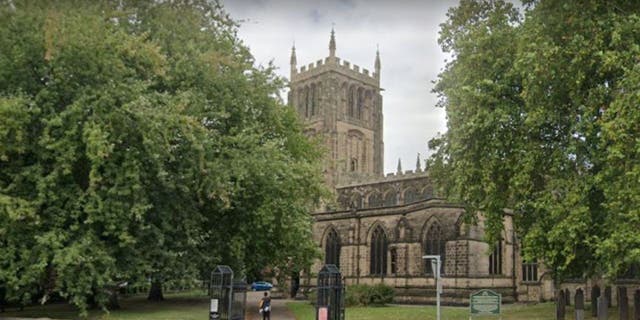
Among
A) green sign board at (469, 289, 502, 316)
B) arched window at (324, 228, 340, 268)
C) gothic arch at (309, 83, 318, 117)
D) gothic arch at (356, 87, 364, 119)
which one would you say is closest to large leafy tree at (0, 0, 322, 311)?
green sign board at (469, 289, 502, 316)

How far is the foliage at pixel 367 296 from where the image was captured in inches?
1385

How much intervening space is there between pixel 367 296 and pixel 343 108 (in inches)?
1925

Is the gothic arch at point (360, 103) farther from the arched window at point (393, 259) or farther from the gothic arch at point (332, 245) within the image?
the arched window at point (393, 259)

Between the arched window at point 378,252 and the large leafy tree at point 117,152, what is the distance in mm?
16313

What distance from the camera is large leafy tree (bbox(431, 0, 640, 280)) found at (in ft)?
64.2

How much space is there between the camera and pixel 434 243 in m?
40.3

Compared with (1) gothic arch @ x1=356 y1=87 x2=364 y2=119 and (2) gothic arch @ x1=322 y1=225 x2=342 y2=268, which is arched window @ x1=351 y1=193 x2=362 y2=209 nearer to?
(2) gothic arch @ x1=322 y1=225 x2=342 y2=268

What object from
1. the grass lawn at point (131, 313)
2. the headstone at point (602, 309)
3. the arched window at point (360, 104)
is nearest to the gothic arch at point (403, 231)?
the grass lawn at point (131, 313)

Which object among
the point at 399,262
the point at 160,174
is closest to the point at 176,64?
the point at 160,174

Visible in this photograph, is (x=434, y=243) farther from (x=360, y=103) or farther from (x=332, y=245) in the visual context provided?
(x=360, y=103)

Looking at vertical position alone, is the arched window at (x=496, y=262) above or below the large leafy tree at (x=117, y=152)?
below

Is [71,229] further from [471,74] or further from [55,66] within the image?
[471,74]

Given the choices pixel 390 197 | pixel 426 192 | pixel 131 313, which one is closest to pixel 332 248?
pixel 426 192

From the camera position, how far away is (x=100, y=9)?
25281mm
